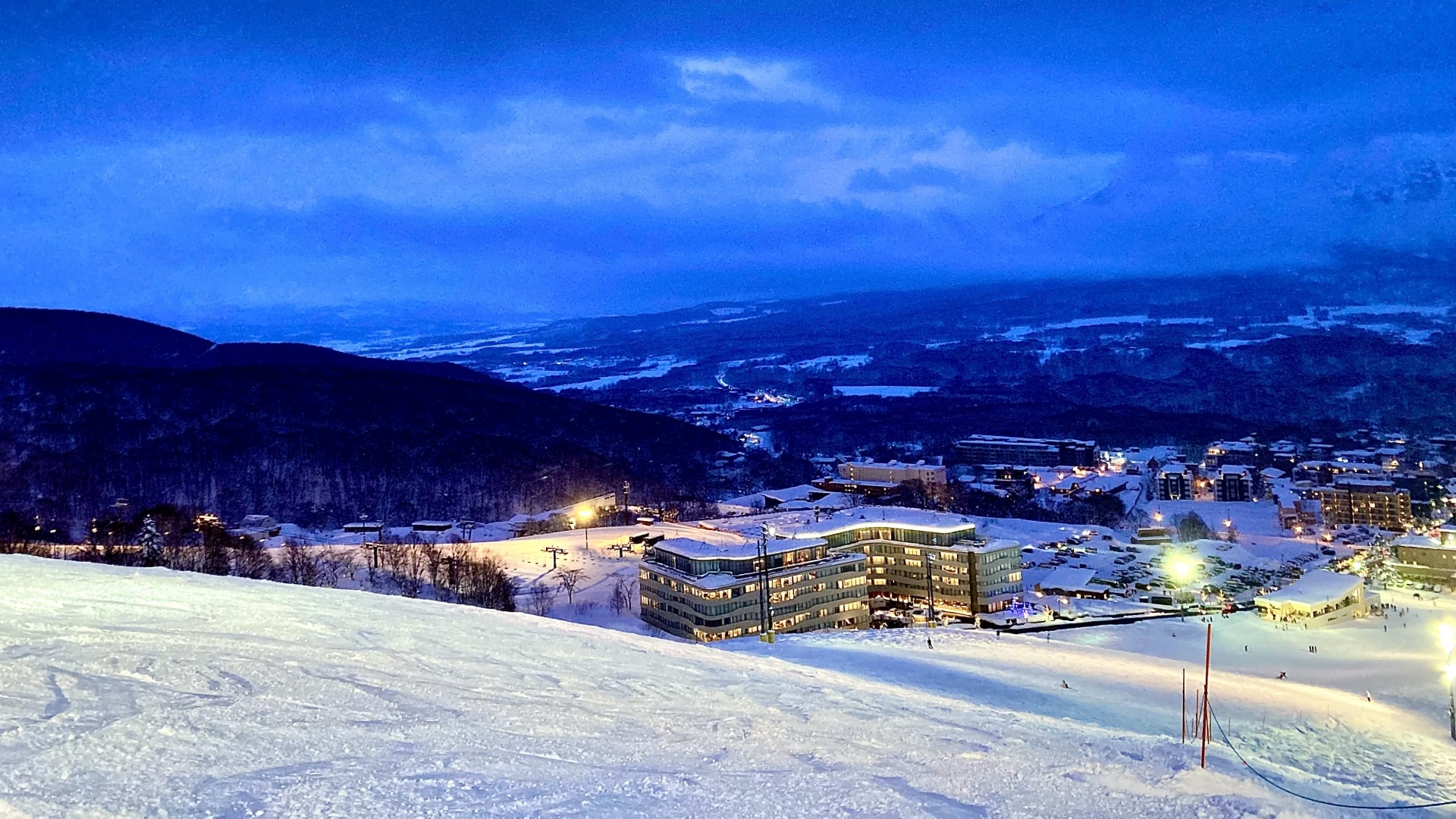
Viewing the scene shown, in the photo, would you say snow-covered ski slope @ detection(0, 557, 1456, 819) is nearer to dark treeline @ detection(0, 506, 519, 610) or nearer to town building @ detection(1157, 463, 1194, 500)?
dark treeline @ detection(0, 506, 519, 610)

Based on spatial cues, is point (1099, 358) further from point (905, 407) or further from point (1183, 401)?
point (905, 407)

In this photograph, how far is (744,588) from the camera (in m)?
32.8

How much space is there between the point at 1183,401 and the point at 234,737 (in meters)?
139

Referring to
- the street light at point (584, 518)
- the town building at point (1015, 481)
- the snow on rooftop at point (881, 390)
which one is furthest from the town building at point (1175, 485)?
the snow on rooftop at point (881, 390)

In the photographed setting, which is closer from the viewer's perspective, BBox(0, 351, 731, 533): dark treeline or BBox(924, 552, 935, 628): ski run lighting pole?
BBox(924, 552, 935, 628): ski run lighting pole

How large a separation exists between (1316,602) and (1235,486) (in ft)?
142

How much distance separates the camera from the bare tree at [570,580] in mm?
35156

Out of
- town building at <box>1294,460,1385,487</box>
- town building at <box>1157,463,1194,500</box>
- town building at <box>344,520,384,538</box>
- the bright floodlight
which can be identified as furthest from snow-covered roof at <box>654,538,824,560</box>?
town building at <box>1294,460,1385,487</box>

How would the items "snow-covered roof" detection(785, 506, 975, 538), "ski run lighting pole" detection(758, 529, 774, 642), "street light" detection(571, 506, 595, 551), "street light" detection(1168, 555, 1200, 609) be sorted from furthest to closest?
"street light" detection(571, 506, 595, 551)
"street light" detection(1168, 555, 1200, 609)
"snow-covered roof" detection(785, 506, 975, 538)
"ski run lighting pole" detection(758, 529, 774, 642)

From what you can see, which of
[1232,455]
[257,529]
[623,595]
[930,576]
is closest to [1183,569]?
[930,576]

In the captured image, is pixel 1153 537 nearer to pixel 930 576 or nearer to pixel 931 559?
pixel 931 559

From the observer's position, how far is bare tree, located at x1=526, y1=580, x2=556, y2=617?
1268 inches

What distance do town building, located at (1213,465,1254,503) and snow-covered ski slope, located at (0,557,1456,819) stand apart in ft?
207

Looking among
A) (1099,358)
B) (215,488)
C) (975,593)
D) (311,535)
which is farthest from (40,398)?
(1099,358)
